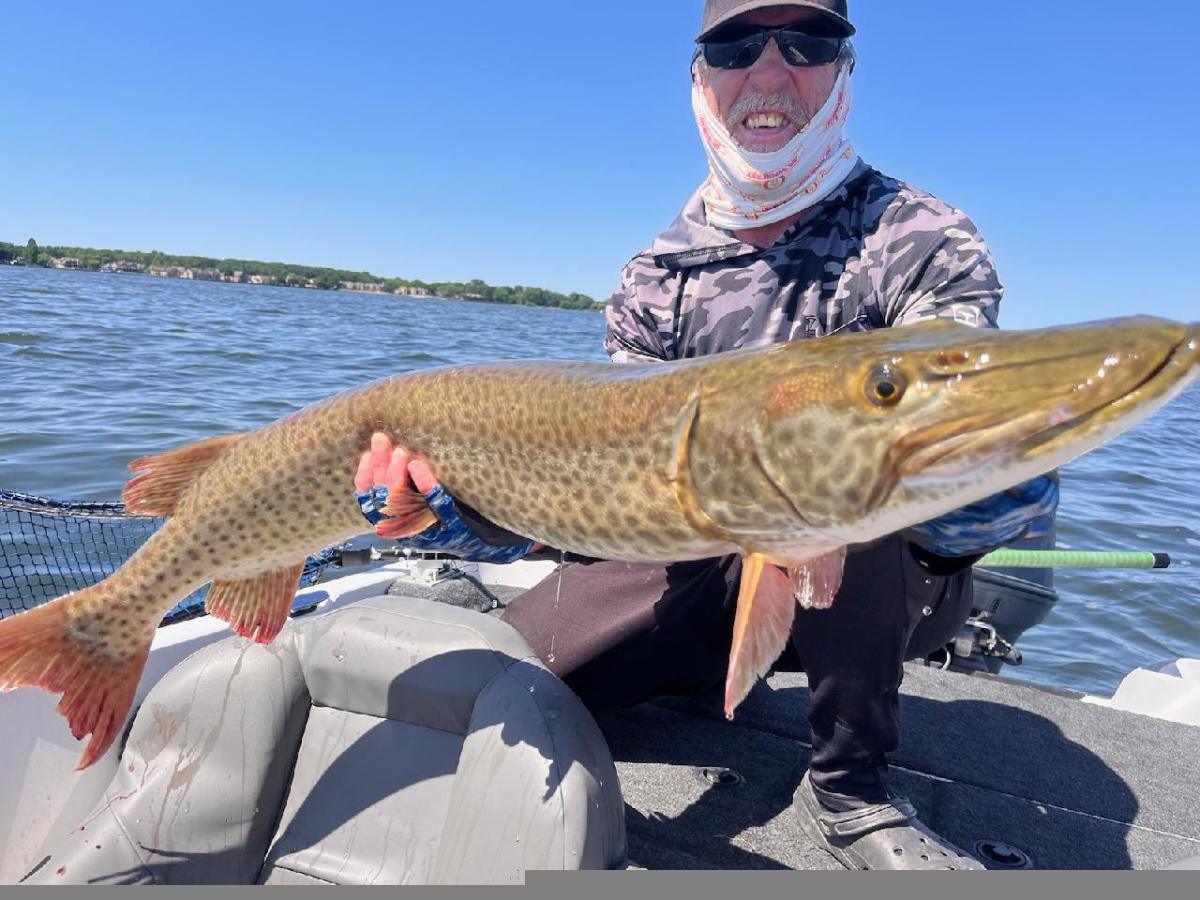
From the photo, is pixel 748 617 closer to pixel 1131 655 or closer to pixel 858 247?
pixel 858 247

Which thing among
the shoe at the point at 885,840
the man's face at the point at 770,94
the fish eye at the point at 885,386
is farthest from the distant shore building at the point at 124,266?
the fish eye at the point at 885,386

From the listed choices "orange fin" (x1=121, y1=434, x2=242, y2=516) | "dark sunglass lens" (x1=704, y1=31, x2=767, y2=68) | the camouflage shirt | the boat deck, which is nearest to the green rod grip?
the boat deck

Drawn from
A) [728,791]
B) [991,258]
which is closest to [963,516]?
[991,258]

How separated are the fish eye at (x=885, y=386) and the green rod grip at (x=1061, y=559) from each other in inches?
A: 129

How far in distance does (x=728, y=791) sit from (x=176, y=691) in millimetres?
1879

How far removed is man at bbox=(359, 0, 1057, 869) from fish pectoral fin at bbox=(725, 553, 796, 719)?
2.21 feet

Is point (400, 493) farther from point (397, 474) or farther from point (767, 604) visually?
point (767, 604)

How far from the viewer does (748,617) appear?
178 cm

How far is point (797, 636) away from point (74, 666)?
2147 mm

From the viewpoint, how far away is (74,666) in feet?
8.25

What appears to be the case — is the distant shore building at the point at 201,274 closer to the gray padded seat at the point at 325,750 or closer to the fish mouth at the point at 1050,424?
the gray padded seat at the point at 325,750

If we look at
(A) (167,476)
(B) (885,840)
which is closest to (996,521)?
(B) (885,840)

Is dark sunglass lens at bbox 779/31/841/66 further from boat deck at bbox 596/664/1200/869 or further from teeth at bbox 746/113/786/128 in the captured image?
boat deck at bbox 596/664/1200/869

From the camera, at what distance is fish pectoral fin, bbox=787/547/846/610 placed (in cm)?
183
